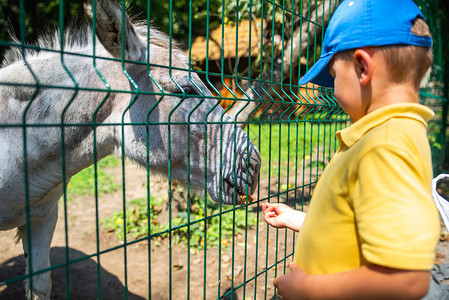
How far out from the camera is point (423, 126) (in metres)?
0.94

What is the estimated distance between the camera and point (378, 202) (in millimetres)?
800

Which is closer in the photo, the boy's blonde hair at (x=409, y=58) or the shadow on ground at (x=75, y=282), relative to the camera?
the boy's blonde hair at (x=409, y=58)

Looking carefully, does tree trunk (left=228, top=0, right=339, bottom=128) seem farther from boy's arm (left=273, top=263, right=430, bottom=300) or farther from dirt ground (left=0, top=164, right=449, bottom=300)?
boy's arm (left=273, top=263, right=430, bottom=300)

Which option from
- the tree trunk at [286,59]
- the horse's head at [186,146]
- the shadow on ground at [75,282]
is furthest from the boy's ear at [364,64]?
the shadow on ground at [75,282]

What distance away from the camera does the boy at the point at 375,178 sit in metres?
0.78

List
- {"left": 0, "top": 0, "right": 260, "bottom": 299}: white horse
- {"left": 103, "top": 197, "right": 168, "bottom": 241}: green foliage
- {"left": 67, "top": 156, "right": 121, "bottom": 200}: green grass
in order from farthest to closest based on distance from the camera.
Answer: {"left": 67, "top": 156, "right": 121, "bottom": 200}: green grass → {"left": 103, "top": 197, "right": 168, "bottom": 241}: green foliage → {"left": 0, "top": 0, "right": 260, "bottom": 299}: white horse

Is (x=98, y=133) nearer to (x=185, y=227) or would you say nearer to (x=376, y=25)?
(x=376, y=25)

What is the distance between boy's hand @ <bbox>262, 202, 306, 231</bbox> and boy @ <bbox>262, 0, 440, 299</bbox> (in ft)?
1.32

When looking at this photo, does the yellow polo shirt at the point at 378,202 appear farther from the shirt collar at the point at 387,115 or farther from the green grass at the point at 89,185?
the green grass at the point at 89,185

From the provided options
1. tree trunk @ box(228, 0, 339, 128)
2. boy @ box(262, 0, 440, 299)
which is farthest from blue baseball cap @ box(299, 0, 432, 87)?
tree trunk @ box(228, 0, 339, 128)

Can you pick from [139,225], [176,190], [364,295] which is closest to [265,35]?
[176,190]

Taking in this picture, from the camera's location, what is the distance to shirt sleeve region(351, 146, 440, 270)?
2.48 ft

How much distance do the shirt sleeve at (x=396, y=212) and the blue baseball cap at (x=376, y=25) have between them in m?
0.34

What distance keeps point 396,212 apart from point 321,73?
30.6 inches
